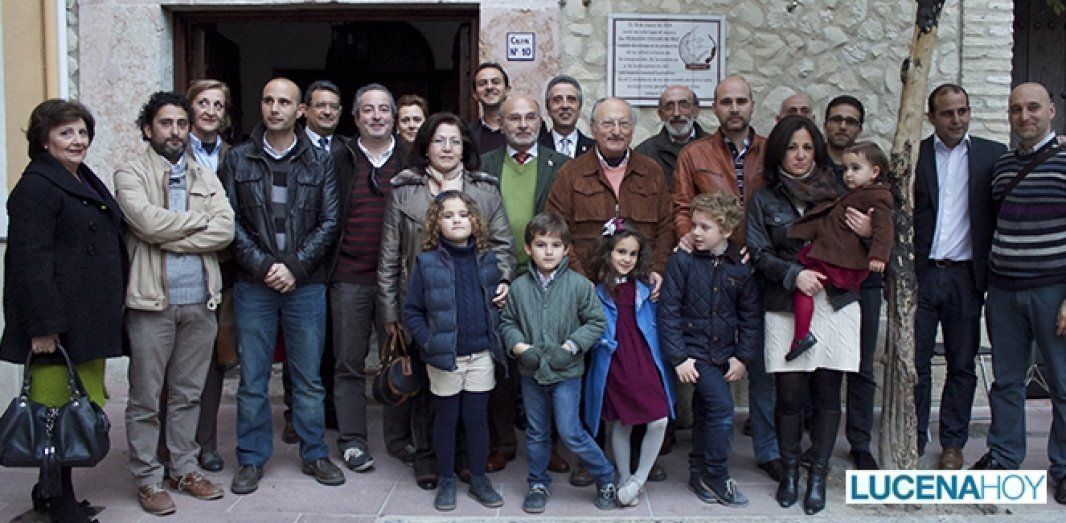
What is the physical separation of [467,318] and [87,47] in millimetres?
3674

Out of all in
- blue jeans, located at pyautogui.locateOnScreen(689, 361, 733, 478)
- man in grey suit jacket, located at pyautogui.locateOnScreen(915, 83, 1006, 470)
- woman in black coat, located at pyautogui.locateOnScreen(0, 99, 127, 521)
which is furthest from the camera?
man in grey suit jacket, located at pyautogui.locateOnScreen(915, 83, 1006, 470)

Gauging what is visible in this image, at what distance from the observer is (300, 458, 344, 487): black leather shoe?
14.3ft

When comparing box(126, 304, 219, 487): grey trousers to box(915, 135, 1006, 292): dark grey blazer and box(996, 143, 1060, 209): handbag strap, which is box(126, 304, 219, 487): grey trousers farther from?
box(996, 143, 1060, 209): handbag strap

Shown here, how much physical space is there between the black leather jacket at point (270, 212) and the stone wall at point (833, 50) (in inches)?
93.0

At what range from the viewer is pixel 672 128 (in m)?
5.05

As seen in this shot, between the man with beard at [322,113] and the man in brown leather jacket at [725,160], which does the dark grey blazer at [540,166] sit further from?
the man with beard at [322,113]

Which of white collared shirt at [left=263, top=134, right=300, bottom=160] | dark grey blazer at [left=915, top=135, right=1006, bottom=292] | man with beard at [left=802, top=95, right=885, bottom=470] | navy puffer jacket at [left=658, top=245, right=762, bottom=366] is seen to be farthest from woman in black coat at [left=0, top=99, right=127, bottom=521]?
dark grey blazer at [left=915, top=135, right=1006, bottom=292]

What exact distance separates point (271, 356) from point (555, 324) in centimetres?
140

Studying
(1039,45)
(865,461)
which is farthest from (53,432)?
(1039,45)

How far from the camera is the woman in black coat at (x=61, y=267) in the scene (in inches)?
138

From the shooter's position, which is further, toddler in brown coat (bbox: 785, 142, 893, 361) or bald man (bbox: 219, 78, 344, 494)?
bald man (bbox: 219, 78, 344, 494)

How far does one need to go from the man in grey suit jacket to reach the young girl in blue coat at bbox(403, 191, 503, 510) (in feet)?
7.50

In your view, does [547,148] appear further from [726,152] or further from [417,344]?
[417,344]

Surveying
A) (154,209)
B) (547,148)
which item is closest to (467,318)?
(547,148)
